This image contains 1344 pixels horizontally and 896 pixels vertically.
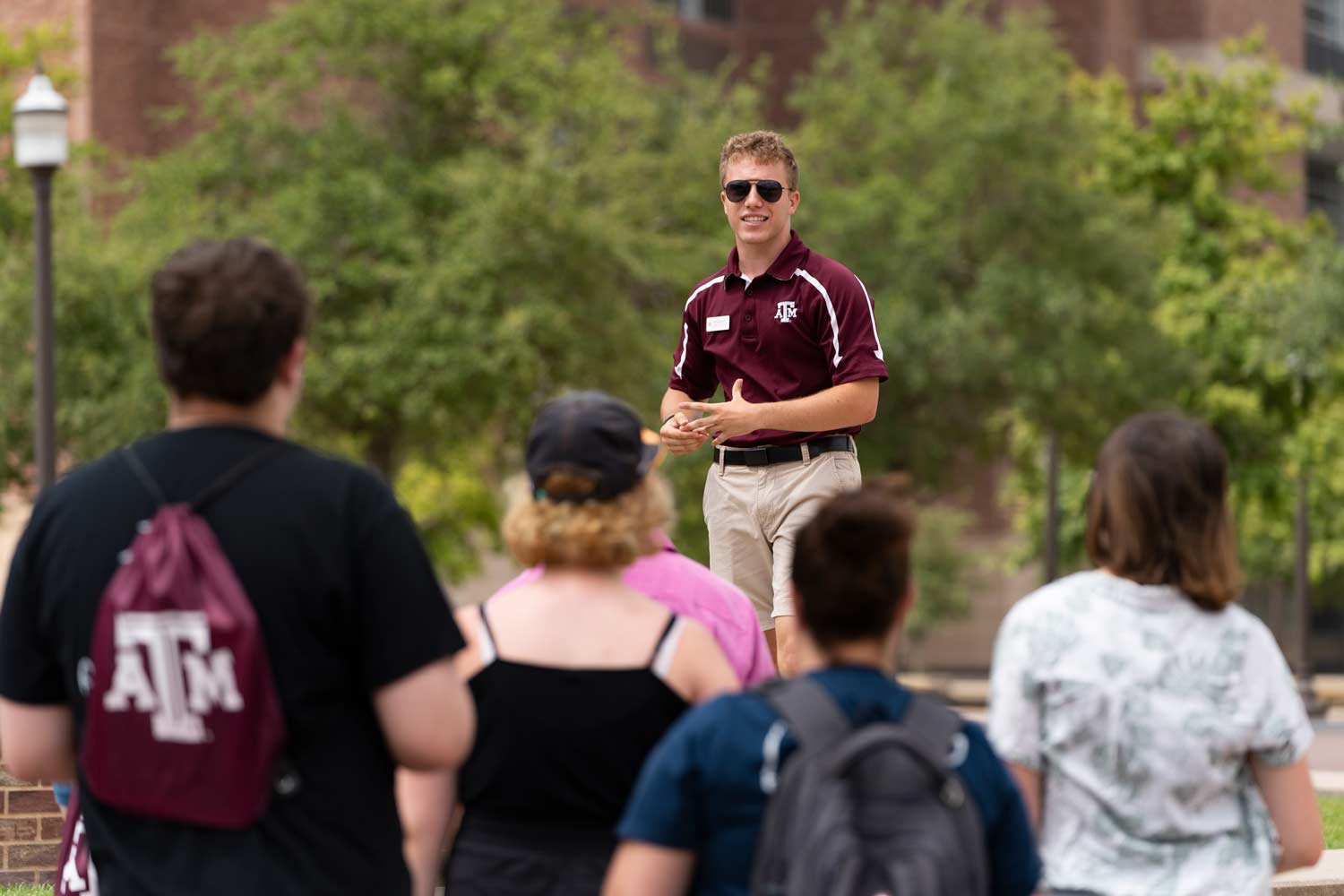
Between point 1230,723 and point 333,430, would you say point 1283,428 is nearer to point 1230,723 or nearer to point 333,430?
point 333,430

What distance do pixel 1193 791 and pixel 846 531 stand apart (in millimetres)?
890

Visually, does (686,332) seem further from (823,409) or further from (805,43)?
(805,43)

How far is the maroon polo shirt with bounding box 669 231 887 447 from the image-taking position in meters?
7.05

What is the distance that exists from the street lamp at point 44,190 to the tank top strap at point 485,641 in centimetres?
1301

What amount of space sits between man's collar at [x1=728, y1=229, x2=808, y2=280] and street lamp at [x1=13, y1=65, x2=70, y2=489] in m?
10.1

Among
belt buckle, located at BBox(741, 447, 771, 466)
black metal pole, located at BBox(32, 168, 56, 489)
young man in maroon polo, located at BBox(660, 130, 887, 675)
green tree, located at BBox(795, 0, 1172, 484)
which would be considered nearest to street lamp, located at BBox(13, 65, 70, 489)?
black metal pole, located at BBox(32, 168, 56, 489)

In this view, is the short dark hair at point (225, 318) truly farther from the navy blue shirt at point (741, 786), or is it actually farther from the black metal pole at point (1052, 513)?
the black metal pole at point (1052, 513)

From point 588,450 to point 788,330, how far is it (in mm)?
3251

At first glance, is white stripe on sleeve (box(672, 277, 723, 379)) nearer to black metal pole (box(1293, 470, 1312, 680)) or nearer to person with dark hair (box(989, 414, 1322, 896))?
person with dark hair (box(989, 414, 1322, 896))

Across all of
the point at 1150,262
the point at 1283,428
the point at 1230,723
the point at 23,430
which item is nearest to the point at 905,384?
the point at 1150,262

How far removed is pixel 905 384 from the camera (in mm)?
31859

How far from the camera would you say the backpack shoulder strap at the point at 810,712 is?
335 centimetres

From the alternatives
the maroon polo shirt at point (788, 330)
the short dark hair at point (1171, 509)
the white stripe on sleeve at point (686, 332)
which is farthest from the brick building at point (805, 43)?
the short dark hair at point (1171, 509)

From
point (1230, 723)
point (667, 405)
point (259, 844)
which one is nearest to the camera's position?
point (259, 844)
